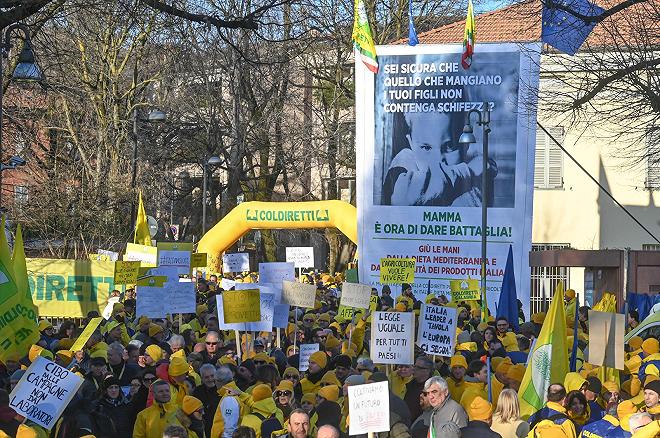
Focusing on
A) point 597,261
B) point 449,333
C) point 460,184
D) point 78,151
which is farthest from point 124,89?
point 449,333

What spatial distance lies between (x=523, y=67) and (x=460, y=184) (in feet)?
8.63

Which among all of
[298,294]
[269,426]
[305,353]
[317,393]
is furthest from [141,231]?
[269,426]

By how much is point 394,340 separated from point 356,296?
19.7 feet

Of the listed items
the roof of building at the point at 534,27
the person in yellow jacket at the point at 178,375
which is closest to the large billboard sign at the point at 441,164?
the roof of building at the point at 534,27

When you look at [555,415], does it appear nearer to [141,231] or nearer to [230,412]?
[230,412]

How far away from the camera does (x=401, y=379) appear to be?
12.1m

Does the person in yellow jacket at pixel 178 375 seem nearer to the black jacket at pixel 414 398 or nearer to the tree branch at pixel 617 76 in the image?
the black jacket at pixel 414 398

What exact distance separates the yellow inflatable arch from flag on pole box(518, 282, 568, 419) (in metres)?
20.4

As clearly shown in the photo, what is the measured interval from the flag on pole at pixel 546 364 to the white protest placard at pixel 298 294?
5.71m

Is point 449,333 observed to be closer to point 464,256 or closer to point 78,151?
point 464,256

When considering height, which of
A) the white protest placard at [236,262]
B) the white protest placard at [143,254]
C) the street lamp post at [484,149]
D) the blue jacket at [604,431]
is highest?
the street lamp post at [484,149]

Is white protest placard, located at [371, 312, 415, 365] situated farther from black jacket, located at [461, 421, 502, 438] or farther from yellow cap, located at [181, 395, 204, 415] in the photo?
black jacket, located at [461, 421, 502, 438]

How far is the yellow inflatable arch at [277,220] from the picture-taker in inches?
1281

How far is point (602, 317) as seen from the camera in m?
12.2
